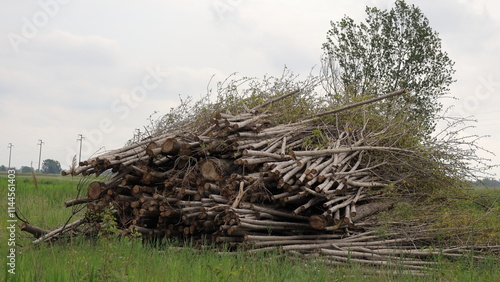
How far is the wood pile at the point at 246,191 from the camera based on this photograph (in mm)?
7398

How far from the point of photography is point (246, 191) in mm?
7551

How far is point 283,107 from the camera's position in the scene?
1018cm

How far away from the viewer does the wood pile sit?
24.3ft

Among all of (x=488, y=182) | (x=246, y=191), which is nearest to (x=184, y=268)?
(x=246, y=191)

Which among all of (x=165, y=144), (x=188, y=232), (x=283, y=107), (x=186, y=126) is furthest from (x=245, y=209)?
(x=283, y=107)

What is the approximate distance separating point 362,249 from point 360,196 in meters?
1.44

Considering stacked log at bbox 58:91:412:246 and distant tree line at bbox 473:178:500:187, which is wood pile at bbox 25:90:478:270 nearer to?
stacked log at bbox 58:91:412:246

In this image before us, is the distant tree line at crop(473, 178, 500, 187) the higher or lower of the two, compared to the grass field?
higher

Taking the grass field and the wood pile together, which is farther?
the wood pile

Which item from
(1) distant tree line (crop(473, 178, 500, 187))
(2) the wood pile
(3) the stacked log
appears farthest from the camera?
(1) distant tree line (crop(473, 178, 500, 187))

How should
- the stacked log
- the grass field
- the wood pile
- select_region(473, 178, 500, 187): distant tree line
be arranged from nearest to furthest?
the grass field, the wood pile, the stacked log, select_region(473, 178, 500, 187): distant tree line

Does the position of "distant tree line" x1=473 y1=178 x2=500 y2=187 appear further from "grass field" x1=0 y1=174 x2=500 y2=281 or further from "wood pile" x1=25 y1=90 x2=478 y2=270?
"grass field" x1=0 y1=174 x2=500 y2=281

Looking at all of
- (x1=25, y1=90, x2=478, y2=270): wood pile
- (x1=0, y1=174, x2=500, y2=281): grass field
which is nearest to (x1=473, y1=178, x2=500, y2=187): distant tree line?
(x1=25, y1=90, x2=478, y2=270): wood pile

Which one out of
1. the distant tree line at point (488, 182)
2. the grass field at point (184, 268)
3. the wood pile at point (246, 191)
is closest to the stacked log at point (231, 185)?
the wood pile at point (246, 191)
